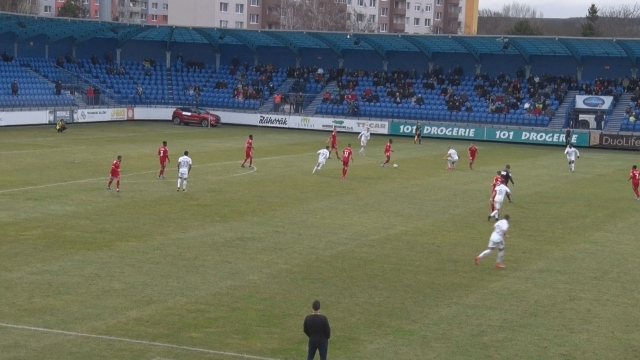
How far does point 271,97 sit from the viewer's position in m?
75.5

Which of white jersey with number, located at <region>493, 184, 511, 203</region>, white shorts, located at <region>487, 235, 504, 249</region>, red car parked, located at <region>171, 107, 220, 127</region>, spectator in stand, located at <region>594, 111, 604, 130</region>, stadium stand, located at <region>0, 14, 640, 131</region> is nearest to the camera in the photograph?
white shorts, located at <region>487, 235, 504, 249</region>

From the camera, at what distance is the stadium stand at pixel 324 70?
222 ft

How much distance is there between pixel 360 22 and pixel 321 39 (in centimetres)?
6560

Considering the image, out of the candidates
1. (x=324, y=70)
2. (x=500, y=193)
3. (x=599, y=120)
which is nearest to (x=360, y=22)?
(x=324, y=70)

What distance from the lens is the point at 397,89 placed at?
243 feet

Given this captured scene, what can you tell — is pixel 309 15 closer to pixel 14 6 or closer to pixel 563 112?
pixel 14 6

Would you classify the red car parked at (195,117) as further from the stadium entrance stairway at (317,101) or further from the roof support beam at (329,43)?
the roof support beam at (329,43)

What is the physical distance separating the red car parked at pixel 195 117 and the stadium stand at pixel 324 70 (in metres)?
4.42

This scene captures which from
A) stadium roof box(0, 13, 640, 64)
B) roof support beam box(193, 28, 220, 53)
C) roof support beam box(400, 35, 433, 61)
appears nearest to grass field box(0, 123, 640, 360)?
stadium roof box(0, 13, 640, 64)

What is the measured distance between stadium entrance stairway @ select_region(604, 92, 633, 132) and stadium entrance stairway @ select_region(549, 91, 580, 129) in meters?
3.19

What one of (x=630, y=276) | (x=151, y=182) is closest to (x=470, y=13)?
(x=151, y=182)

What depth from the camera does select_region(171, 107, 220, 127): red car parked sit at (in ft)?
225

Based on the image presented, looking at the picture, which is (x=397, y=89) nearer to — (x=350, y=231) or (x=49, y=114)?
(x=49, y=114)

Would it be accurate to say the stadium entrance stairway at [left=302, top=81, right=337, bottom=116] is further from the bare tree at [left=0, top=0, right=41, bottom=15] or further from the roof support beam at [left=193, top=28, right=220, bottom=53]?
the bare tree at [left=0, top=0, right=41, bottom=15]
